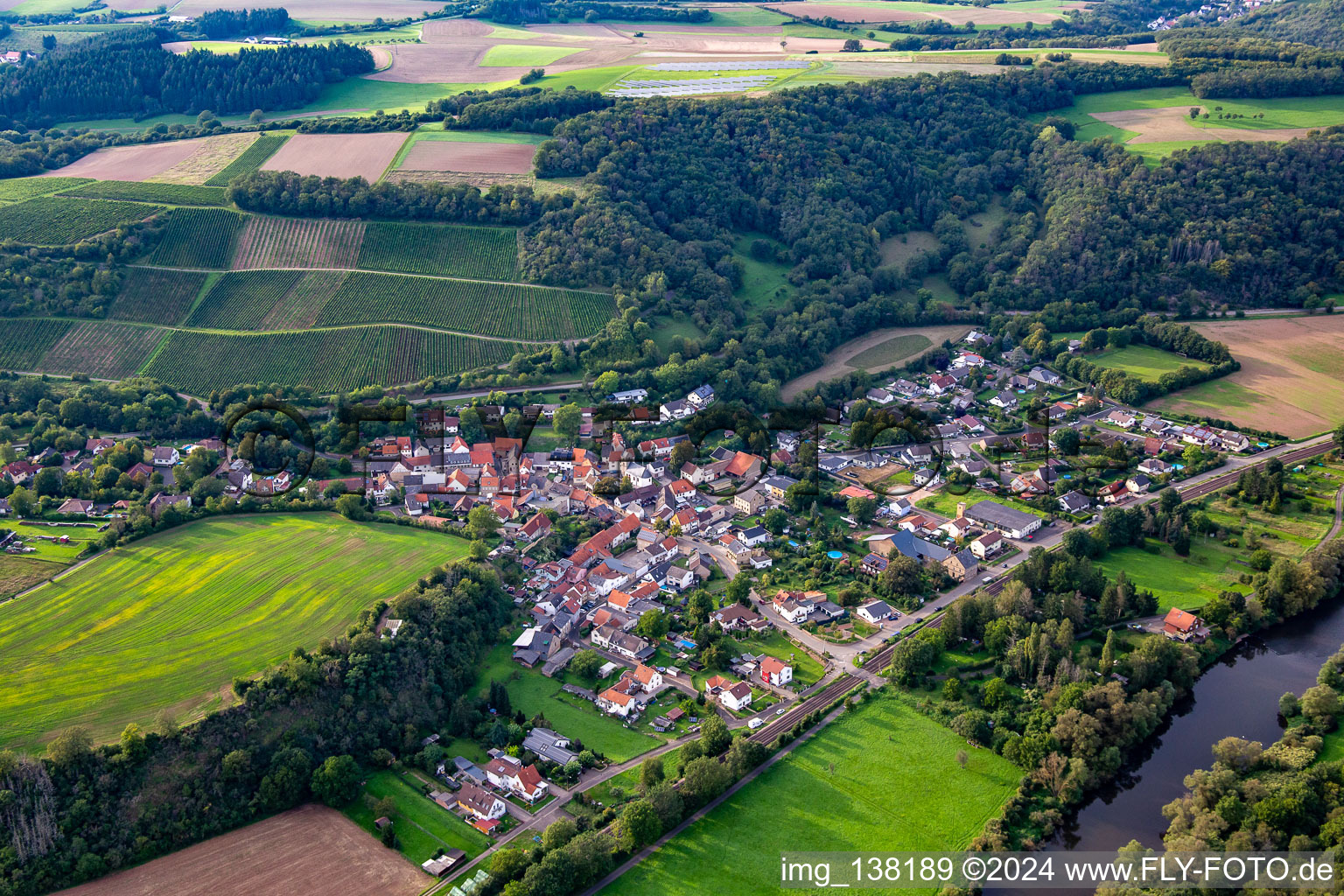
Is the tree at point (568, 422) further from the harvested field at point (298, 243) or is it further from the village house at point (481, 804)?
the village house at point (481, 804)

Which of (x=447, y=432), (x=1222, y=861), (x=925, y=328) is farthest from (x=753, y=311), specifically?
(x=1222, y=861)

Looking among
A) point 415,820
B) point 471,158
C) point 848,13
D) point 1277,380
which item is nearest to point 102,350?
point 471,158

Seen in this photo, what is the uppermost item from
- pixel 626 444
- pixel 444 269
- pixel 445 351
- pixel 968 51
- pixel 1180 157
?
pixel 968 51

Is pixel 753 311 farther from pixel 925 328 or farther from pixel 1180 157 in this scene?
pixel 1180 157

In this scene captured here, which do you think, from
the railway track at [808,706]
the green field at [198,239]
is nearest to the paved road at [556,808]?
the railway track at [808,706]

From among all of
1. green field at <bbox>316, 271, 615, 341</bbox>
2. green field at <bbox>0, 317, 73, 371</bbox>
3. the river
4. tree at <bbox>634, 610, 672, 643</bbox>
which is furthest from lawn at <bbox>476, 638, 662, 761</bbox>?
green field at <bbox>0, 317, 73, 371</bbox>

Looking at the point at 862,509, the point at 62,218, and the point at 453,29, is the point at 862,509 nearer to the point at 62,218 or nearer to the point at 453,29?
the point at 62,218

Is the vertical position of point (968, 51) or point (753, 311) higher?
point (968, 51)
